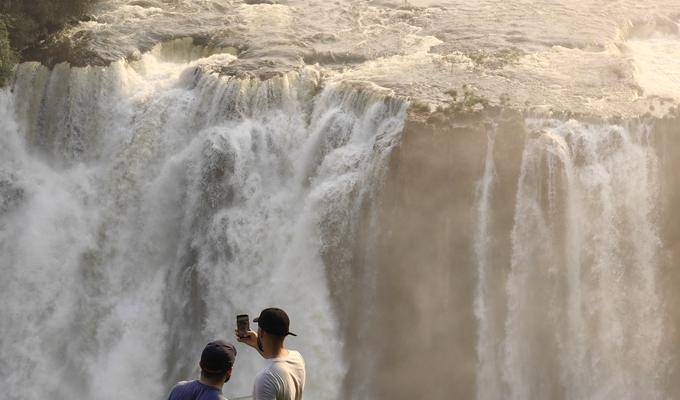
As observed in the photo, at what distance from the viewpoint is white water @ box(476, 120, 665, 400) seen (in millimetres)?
12734

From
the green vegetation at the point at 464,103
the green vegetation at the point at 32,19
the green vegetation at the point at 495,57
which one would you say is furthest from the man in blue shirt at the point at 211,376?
the green vegetation at the point at 32,19

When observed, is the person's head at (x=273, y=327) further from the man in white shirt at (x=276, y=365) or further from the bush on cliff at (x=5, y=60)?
the bush on cliff at (x=5, y=60)

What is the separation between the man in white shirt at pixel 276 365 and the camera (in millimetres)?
4559

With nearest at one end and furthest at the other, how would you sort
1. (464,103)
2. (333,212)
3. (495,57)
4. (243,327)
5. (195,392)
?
(195,392)
(243,327)
(333,212)
(464,103)
(495,57)

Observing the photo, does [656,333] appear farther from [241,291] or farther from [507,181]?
[241,291]

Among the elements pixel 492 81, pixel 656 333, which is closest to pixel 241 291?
pixel 492 81

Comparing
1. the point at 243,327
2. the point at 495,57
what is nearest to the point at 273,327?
the point at 243,327

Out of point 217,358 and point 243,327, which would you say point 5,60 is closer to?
point 243,327

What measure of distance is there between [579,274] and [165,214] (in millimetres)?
6649

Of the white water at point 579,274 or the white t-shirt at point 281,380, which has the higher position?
the white t-shirt at point 281,380

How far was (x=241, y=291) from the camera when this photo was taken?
13961mm

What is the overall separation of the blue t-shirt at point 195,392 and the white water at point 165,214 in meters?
8.65

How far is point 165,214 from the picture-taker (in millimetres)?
14695

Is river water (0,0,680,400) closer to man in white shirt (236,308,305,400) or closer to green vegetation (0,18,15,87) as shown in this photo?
green vegetation (0,18,15,87)
